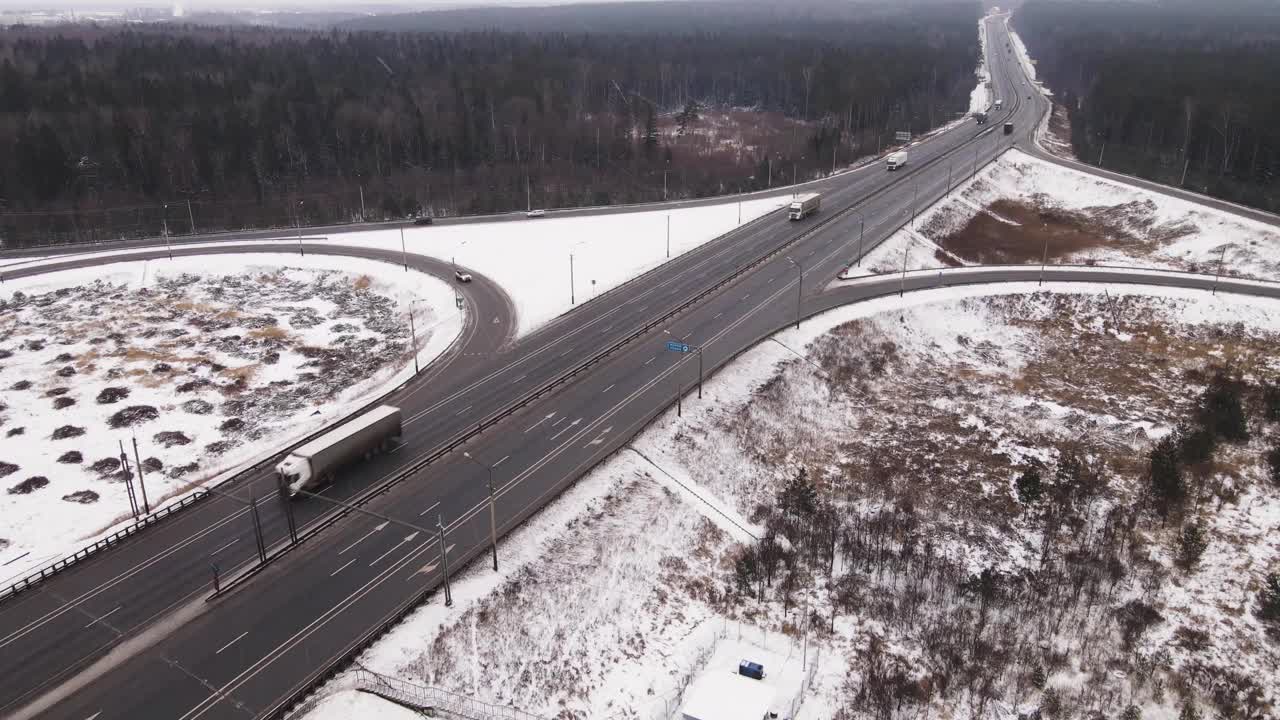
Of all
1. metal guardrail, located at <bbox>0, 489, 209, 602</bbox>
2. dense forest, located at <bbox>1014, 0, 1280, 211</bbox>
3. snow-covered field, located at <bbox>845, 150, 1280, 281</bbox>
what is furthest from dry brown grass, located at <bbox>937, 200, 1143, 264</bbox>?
metal guardrail, located at <bbox>0, 489, 209, 602</bbox>

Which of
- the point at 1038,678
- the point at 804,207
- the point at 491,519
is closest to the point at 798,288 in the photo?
the point at 804,207

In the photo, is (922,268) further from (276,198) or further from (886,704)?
(276,198)

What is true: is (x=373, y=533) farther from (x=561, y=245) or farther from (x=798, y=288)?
(x=561, y=245)

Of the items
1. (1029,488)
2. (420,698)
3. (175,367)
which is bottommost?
(1029,488)

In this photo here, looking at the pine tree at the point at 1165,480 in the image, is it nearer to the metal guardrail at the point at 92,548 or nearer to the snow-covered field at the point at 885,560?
the snow-covered field at the point at 885,560

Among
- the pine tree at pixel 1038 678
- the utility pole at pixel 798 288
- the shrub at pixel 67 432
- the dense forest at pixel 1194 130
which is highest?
the dense forest at pixel 1194 130

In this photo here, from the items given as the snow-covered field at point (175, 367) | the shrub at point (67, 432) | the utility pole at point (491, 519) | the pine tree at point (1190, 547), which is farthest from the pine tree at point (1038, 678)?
the shrub at point (67, 432)
